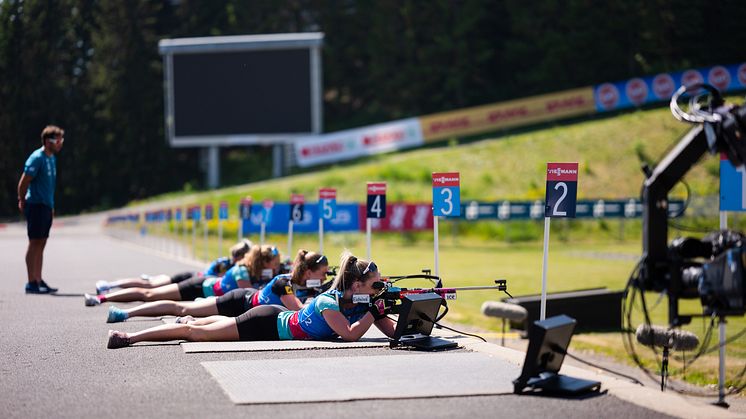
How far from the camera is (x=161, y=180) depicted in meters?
82.5

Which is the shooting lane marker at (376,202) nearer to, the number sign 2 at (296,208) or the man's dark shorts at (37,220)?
the number sign 2 at (296,208)

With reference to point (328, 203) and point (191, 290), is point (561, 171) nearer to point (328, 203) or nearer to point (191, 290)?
Result: point (191, 290)

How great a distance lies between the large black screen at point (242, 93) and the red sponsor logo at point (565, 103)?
1697cm

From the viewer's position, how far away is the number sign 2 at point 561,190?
10969 millimetres

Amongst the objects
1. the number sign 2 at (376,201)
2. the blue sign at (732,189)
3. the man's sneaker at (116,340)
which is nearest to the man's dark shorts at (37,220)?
the number sign 2 at (376,201)

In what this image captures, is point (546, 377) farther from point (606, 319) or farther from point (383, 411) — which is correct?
point (606, 319)

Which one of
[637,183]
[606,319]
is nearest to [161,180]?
[637,183]

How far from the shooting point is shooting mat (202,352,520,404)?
26.2 feet

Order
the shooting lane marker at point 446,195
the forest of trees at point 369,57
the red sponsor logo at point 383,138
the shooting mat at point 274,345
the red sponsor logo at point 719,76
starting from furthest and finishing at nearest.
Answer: the forest of trees at point 369,57 → the red sponsor logo at point 383,138 → the red sponsor logo at point 719,76 → the shooting lane marker at point 446,195 → the shooting mat at point 274,345

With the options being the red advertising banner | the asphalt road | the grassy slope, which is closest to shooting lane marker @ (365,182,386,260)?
the asphalt road

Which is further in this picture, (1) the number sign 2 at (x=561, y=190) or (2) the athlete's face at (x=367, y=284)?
(1) the number sign 2 at (x=561, y=190)

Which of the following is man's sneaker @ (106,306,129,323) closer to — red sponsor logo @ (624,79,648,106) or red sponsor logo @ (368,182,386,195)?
red sponsor logo @ (368,182,386,195)

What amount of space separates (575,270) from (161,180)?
55.3 metres

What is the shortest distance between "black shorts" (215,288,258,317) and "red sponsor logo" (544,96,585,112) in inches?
2397
